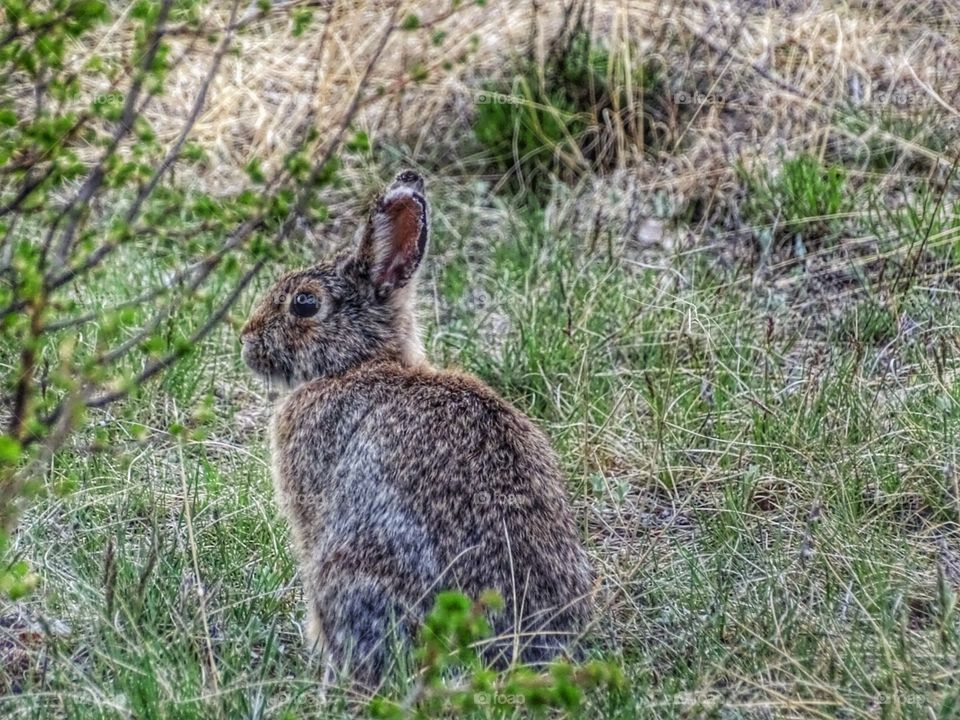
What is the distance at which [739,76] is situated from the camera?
7578 millimetres

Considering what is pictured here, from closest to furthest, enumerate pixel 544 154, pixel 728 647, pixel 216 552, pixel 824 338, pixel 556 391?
pixel 728 647 < pixel 216 552 < pixel 556 391 < pixel 824 338 < pixel 544 154

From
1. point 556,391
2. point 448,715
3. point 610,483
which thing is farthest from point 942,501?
point 448,715

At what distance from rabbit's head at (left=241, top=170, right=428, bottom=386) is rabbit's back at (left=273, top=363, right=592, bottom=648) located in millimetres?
381

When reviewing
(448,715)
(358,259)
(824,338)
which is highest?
(358,259)

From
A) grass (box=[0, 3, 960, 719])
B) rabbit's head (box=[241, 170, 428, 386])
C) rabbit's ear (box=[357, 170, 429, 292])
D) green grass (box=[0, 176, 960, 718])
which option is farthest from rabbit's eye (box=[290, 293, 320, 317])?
green grass (box=[0, 176, 960, 718])

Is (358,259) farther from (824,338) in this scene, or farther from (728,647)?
(824,338)

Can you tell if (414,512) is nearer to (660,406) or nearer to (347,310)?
(347,310)

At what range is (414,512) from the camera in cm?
370

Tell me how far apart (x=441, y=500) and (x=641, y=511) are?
3.98 feet

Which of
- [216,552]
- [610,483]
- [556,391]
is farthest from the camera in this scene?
[556,391]

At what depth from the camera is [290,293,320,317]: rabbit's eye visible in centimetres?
454

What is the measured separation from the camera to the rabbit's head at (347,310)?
4.46 m

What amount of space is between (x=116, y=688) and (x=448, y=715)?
2.48 ft

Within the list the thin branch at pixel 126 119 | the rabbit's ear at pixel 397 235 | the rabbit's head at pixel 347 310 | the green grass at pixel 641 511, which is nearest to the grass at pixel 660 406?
the green grass at pixel 641 511
